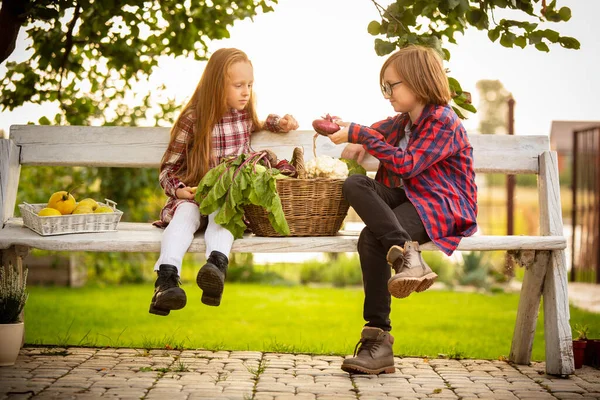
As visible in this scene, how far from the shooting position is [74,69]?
5.59m

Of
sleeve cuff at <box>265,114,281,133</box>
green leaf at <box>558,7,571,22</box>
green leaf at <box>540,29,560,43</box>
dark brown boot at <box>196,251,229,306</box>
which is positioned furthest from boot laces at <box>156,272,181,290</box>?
green leaf at <box>558,7,571,22</box>

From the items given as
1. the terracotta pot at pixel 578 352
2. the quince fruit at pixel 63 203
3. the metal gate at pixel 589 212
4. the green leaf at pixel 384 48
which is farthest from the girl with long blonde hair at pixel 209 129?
the metal gate at pixel 589 212

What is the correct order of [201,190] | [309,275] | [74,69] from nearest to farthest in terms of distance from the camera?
[201,190] → [74,69] → [309,275]

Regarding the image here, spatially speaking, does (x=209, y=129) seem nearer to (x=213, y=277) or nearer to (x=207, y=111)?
(x=207, y=111)

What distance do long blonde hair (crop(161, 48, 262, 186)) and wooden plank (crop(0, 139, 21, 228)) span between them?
0.86 m

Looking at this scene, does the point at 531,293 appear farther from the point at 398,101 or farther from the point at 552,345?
the point at 398,101

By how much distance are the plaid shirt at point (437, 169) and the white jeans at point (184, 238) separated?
0.81 meters

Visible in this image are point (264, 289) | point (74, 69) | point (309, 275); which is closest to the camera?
point (74, 69)

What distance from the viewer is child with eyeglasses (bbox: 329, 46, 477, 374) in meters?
3.59

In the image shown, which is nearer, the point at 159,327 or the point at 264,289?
the point at 159,327

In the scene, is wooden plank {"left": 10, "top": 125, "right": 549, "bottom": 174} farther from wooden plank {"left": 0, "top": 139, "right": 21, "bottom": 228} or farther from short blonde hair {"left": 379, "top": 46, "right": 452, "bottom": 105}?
short blonde hair {"left": 379, "top": 46, "right": 452, "bottom": 105}

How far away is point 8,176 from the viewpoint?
427 centimetres

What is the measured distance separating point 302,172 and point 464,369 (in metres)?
1.38

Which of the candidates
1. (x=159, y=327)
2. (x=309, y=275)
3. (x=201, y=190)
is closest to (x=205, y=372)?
(x=201, y=190)
